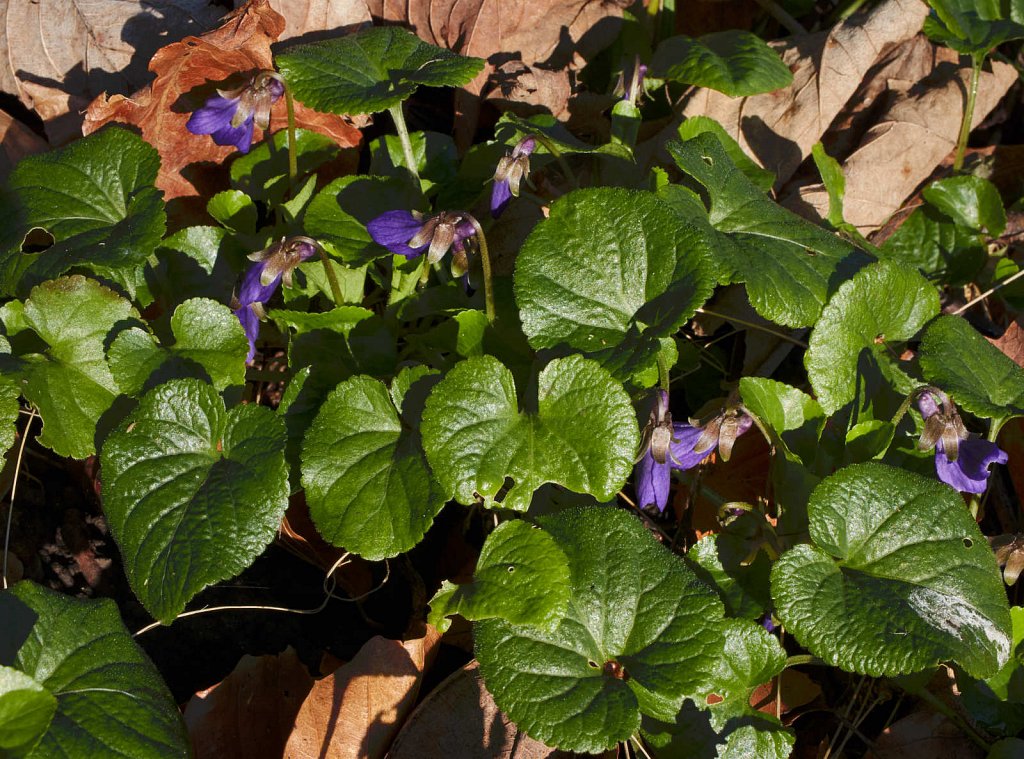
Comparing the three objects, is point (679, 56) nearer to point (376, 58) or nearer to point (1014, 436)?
point (376, 58)

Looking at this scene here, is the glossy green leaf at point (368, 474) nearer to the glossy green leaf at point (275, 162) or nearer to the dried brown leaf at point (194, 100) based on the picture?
the glossy green leaf at point (275, 162)

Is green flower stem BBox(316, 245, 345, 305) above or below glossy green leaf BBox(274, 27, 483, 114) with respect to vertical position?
below

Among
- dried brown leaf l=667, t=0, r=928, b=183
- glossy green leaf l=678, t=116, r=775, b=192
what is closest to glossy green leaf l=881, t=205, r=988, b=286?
dried brown leaf l=667, t=0, r=928, b=183

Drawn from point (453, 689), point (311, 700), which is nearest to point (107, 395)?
point (311, 700)

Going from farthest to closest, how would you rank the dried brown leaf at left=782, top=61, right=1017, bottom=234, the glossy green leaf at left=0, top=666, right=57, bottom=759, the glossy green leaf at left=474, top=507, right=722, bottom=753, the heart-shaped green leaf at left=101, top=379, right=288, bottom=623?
the dried brown leaf at left=782, top=61, right=1017, bottom=234, the heart-shaped green leaf at left=101, top=379, right=288, bottom=623, the glossy green leaf at left=474, top=507, right=722, bottom=753, the glossy green leaf at left=0, top=666, right=57, bottom=759

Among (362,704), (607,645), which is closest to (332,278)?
(362,704)

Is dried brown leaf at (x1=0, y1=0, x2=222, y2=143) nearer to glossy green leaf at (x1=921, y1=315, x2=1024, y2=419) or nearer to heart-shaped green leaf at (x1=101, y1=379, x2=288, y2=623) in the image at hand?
heart-shaped green leaf at (x1=101, y1=379, x2=288, y2=623)

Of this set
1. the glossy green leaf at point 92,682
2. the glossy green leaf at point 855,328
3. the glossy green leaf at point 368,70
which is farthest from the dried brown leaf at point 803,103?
the glossy green leaf at point 92,682

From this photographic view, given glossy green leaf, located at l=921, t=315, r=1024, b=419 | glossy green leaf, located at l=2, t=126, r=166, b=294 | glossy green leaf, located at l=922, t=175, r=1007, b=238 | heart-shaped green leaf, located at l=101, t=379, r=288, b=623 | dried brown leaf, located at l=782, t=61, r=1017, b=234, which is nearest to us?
heart-shaped green leaf, located at l=101, t=379, r=288, b=623

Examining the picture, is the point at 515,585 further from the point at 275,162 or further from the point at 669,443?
the point at 275,162
